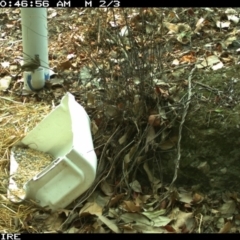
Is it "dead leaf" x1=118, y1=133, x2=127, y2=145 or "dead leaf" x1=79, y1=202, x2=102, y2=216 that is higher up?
"dead leaf" x1=118, y1=133, x2=127, y2=145

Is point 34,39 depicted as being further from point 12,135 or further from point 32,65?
point 12,135

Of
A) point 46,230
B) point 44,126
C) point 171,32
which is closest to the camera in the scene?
point 46,230

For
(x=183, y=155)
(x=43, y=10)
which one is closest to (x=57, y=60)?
(x=43, y=10)

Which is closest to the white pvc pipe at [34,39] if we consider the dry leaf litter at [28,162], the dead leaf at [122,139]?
the dry leaf litter at [28,162]

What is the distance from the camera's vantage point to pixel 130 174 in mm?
2254

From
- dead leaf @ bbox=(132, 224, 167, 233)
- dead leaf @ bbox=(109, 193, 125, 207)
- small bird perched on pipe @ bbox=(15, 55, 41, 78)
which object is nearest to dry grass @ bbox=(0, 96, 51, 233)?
small bird perched on pipe @ bbox=(15, 55, 41, 78)

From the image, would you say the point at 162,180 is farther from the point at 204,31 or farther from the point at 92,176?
the point at 204,31

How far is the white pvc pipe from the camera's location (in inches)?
104

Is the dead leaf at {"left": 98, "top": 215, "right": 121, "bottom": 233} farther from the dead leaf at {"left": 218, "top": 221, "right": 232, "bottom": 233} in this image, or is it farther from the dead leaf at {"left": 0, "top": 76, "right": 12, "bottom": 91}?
the dead leaf at {"left": 0, "top": 76, "right": 12, "bottom": 91}

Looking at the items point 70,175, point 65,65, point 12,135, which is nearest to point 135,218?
point 70,175

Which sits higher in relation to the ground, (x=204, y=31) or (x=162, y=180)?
(x=204, y=31)

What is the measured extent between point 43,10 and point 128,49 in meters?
0.56

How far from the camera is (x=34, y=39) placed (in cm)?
270

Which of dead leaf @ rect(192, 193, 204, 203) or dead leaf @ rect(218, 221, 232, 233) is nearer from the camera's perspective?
dead leaf @ rect(218, 221, 232, 233)
